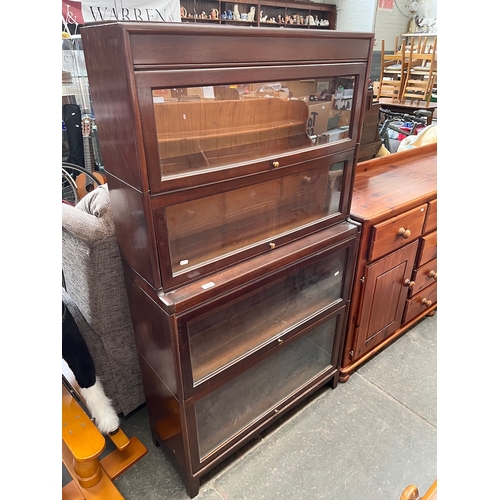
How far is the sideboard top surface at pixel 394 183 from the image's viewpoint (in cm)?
145

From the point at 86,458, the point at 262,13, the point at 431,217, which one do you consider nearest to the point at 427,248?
the point at 431,217

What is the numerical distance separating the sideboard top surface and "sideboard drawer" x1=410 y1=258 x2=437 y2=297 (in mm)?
370

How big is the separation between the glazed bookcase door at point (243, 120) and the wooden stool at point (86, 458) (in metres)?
0.80

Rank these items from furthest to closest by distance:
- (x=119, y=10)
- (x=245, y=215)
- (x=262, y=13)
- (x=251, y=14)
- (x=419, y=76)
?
(x=262, y=13)
(x=251, y=14)
(x=419, y=76)
(x=119, y=10)
(x=245, y=215)

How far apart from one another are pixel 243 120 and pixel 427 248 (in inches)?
45.5

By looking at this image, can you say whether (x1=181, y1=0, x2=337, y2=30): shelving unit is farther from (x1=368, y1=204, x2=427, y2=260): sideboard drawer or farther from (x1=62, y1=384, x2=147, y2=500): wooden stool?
(x1=62, y1=384, x2=147, y2=500): wooden stool

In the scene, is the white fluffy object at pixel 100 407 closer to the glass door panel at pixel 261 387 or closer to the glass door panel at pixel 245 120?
the glass door panel at pixel 261 387

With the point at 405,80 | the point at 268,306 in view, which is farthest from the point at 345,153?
the point at 405,80

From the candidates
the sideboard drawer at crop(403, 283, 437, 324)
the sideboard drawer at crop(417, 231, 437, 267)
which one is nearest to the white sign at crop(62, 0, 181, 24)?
the sideboard drawer at crop(417, 231, 437, 267)

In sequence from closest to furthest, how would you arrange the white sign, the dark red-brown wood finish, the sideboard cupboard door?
the dark red-brown wood finish
the sideboard cupboard door
the white sign

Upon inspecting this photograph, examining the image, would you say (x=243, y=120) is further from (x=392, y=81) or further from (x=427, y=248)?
(x=392, y=81)

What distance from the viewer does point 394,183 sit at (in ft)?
5.60

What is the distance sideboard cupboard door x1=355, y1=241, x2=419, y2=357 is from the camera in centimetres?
154
